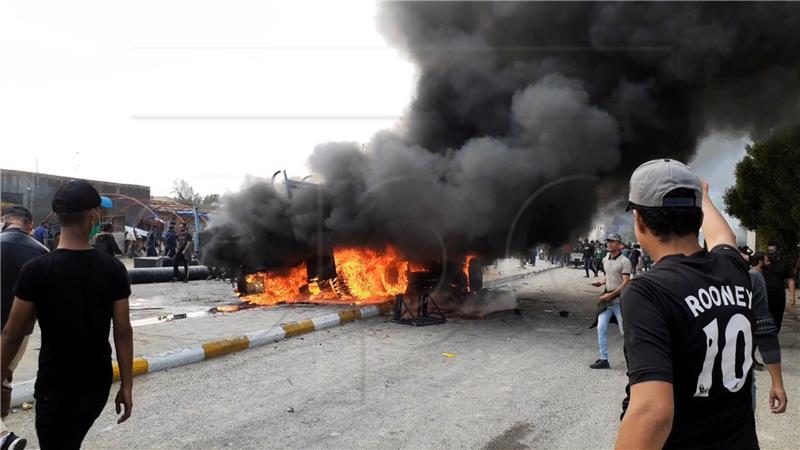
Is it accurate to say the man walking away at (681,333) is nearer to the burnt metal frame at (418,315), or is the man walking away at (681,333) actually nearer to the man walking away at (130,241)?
the burnt metal frame at (418,315)

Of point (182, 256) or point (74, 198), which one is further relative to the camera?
point (182, 256)

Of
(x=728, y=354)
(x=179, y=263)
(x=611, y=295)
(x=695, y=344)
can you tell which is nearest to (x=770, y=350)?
(x=728, y=354)

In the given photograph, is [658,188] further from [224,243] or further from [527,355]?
[224,243]

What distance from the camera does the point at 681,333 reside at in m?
1.31

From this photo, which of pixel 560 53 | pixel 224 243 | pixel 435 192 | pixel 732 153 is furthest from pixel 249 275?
pixel 732 153

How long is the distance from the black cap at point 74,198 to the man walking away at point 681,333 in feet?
7.69

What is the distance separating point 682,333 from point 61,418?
7.98ft

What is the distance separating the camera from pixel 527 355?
6.26 meters

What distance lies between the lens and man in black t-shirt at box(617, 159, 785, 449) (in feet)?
4.06

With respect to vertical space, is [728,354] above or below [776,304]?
above

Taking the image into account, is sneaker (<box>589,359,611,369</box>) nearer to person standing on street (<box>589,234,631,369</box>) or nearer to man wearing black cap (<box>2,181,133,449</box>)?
person standing on street (<box>589,234,631,369</box>)

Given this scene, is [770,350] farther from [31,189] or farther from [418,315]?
[31,189]

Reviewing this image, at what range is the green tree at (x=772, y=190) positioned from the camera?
12.7 metres

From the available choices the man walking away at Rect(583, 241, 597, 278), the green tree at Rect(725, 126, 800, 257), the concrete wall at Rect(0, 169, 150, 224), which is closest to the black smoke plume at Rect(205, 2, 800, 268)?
the green tree at Rect(725, 126, 800, 257)
